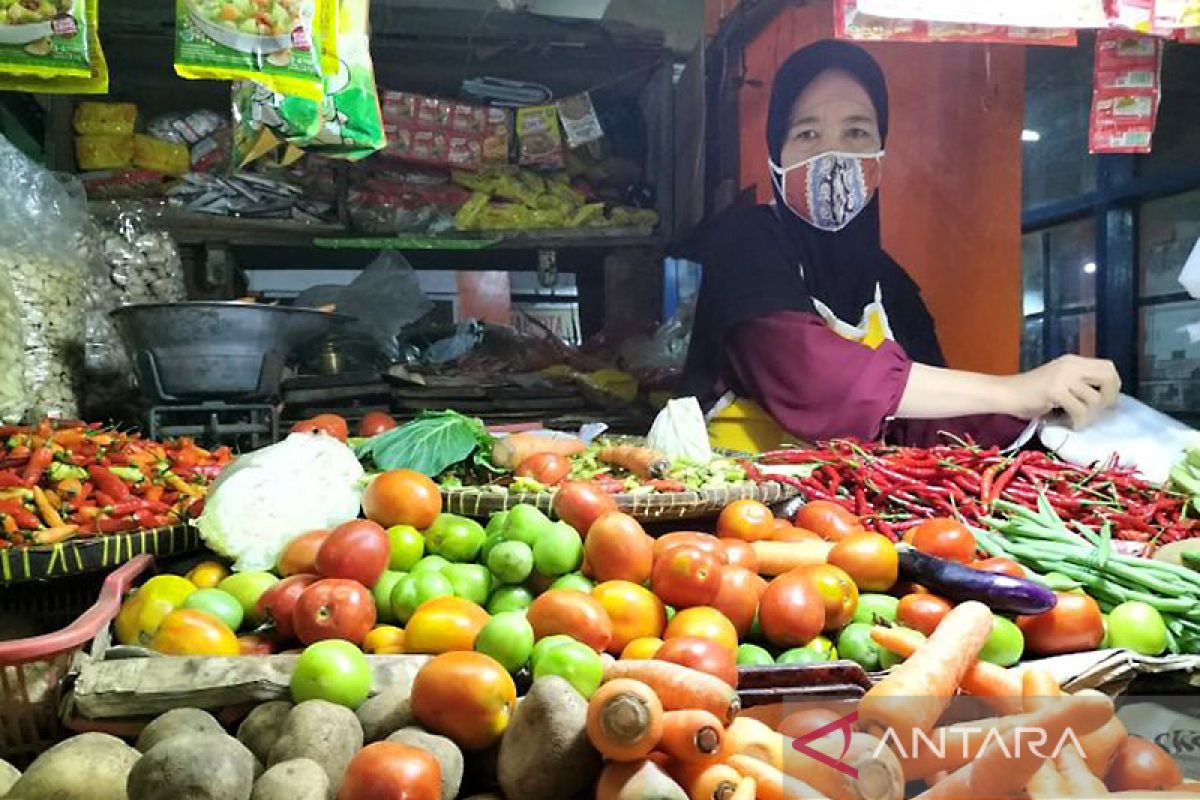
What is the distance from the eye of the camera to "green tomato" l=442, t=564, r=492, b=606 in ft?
6.06

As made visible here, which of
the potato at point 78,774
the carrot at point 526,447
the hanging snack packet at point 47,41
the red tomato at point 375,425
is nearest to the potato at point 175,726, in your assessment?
the potato at point 78,774

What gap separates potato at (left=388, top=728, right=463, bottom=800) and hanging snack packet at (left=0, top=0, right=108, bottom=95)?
182cm

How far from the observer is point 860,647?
5.73ft

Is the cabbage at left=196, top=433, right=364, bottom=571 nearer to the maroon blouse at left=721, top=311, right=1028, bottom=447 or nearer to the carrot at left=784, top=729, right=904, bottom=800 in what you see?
the carrot at left=784, top=729, right=904, bottom=800

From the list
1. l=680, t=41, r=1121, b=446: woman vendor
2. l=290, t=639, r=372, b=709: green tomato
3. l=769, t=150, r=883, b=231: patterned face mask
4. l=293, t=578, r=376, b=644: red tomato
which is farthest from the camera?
l=769, t=150, r=883, b=231: patterned face mask

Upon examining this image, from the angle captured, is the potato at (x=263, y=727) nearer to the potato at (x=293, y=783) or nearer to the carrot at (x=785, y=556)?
the potato at (x=293, y=783)

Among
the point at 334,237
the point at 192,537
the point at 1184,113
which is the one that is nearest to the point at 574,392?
the point at 334,237

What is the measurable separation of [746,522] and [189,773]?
4.58ft

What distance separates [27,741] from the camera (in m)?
1.57

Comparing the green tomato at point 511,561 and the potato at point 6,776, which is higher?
the green tomato at point 511,561

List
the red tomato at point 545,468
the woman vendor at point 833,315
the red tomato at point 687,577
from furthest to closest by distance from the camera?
the woman vendor at point 833,315
the red tomato at point 545,468
the red tomato at point 687,577

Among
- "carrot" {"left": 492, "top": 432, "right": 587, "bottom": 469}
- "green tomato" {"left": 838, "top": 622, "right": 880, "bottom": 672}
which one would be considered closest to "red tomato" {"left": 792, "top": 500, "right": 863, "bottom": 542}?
"green tomato" {"left": 838, "top": 622, "right": 880, "bottom": 672}

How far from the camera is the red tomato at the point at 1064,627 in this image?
1801mm

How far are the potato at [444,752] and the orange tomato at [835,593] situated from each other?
0.81m
